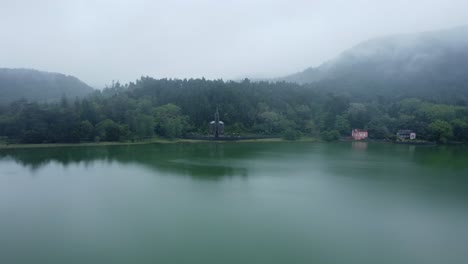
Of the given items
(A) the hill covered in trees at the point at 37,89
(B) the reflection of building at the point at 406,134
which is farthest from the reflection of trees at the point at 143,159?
(A) the hill covered in trees at the point at 37,89

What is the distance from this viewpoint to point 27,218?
32.1 feet

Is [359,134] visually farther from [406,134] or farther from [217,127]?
[217,127]

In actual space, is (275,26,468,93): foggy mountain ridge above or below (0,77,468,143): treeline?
above

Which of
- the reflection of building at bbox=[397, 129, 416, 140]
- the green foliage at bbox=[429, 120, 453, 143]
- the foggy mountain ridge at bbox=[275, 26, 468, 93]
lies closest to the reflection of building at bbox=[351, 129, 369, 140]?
the reflection of building at bbox=[397, 129, 416, 140]

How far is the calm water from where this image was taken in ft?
24.8

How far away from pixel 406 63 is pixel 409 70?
9.13 meters

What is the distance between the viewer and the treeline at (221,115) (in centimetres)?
2889

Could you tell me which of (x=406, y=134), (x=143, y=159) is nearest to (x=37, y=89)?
(x=143, y=159)

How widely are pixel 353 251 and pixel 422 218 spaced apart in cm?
349

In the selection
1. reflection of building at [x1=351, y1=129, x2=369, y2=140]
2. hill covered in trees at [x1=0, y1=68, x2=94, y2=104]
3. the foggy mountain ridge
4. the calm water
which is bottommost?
the calm water

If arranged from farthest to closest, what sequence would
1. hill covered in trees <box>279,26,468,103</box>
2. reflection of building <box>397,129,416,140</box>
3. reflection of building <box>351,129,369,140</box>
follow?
hill covered in trees <box>279,26,468,103</box> → reflection of building <box>351,129,369,140</box> → reflection of building <box>397,129,416,140</box>

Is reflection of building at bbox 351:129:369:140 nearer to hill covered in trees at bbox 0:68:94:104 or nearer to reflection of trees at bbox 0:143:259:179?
reflection of trees at bbox 0:143:259:179

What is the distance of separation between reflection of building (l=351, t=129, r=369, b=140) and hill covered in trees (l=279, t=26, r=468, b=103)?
638 inches

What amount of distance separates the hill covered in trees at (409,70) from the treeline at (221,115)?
12391mm
